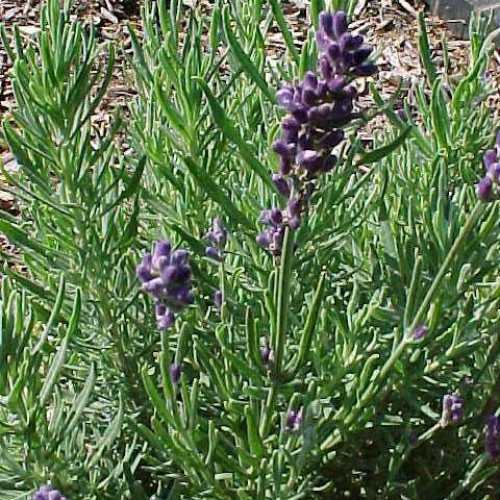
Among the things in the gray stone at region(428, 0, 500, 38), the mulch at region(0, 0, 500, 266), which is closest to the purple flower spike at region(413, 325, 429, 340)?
the mulch at region(0, 0, 500, 266)

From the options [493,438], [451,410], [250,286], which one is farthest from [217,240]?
[493,438]

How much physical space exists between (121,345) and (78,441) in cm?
20

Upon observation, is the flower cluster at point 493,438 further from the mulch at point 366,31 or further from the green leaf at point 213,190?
the mulch at point 366,31

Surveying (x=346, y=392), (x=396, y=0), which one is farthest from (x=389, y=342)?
(x=396, y=0)

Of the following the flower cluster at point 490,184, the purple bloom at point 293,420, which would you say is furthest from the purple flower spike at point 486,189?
the purple bloom at point 293,420

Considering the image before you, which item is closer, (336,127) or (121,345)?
(336,127)

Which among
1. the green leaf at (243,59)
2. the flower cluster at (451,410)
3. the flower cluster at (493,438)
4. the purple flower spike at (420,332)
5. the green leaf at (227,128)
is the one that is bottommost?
the flower cluster at (493,438)

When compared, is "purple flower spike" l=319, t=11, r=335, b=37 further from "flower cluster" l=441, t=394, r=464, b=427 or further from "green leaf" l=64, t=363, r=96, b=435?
"flower cluster" l=441, t=394, r=464, b=427

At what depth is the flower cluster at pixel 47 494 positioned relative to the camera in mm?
1492

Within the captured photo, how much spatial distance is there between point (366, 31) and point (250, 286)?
2997 mm

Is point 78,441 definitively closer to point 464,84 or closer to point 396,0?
point 464,84

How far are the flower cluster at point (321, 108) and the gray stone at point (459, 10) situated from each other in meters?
3.91

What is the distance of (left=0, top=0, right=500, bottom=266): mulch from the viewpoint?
445 cm

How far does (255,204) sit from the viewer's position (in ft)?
5.70
